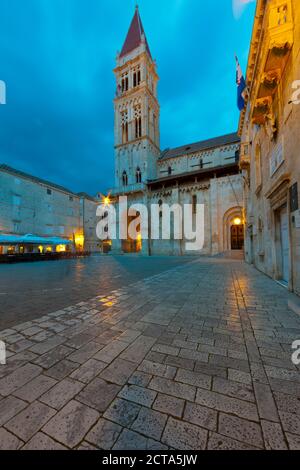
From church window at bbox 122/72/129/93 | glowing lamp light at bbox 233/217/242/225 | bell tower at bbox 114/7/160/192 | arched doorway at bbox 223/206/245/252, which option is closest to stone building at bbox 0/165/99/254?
bell tower at bbox 114/7/160/192

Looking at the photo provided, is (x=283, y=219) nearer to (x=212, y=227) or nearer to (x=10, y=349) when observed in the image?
(x=10, y=349)

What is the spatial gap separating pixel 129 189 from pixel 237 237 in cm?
1932

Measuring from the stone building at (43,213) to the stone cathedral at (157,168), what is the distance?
8.78 metres

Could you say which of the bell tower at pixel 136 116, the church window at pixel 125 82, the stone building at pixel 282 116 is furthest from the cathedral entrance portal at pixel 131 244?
the stone building at pixel 282 116

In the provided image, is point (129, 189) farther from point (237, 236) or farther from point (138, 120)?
point (237, 236)

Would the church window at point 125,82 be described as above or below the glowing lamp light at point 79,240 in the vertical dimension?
above

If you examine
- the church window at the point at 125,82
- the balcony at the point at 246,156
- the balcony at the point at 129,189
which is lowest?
the balcony at the point at 246,156

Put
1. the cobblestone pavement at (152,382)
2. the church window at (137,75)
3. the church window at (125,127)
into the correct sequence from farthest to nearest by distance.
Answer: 1. the church window at (125,127)
2. the church window at (137,75)
3. the cobblestone pavement at (152,382)

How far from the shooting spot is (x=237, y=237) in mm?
24938

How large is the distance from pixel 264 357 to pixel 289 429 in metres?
1.06

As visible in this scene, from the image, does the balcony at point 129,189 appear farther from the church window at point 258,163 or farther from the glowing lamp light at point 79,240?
the church window at point 258,163

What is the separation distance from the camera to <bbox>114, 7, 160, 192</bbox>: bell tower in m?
34.0

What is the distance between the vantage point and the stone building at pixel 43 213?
2653 cm

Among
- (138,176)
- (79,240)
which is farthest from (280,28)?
(79,240)
